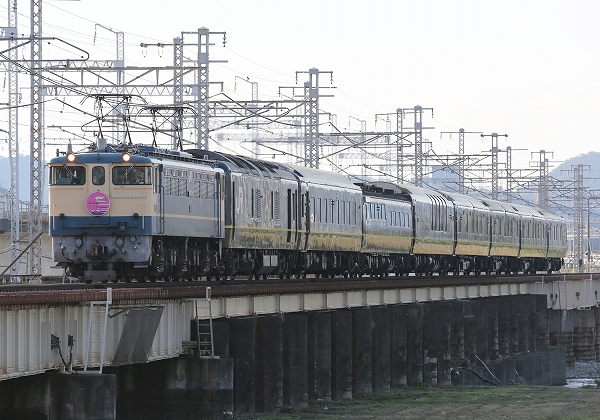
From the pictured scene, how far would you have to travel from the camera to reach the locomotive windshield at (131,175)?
1247 inches

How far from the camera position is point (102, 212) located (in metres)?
31.5

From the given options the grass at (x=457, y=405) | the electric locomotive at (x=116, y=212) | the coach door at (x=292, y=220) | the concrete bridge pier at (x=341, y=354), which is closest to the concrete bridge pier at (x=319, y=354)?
the grass at (x=457, y=405)

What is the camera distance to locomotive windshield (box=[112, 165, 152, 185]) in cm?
3166

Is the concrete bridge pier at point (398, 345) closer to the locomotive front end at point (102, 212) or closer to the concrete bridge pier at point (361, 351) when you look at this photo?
the concrete bridge pier at point (361, 351)

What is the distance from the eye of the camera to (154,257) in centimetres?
3197

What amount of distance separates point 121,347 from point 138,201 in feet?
22.7

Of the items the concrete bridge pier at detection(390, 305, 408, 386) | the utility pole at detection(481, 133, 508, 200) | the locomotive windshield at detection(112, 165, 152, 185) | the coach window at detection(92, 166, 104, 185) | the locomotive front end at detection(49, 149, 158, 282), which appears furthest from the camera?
the utility pole at detection(481, 133, 508, 200)

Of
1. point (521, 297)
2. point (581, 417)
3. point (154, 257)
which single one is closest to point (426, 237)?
point (521, 297)

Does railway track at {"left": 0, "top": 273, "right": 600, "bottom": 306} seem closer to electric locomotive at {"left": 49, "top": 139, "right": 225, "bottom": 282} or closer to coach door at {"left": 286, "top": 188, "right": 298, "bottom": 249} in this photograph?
electric locomotive at {"left": 49, "top": 139, "right": 225, "bottom": 282}

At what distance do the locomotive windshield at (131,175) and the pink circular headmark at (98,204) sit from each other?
21.0 inches

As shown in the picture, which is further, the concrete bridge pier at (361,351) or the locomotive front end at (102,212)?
the concrete bridge pier at (361,351)

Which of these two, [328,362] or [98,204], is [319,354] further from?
[98,204]

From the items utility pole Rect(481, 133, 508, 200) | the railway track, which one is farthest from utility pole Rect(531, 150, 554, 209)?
the railway track

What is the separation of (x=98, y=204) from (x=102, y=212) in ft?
0.80
